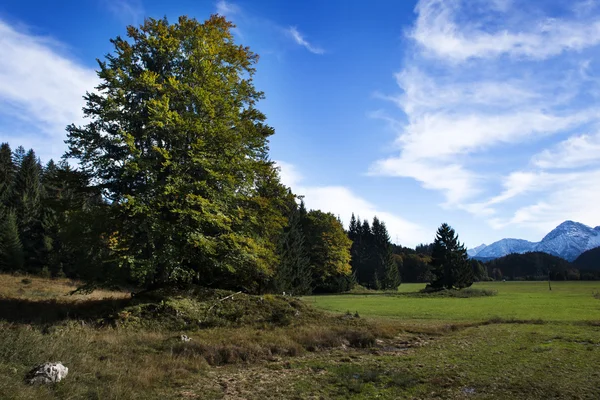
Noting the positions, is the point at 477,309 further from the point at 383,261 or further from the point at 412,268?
the point at 412,268

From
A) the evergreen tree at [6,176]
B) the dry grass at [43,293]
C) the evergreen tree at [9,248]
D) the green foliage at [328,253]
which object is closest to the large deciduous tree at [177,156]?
the dry grass at [43,293]

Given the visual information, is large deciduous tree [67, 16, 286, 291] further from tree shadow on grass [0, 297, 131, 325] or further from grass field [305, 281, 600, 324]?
grass field [305, 281, 600, 324]

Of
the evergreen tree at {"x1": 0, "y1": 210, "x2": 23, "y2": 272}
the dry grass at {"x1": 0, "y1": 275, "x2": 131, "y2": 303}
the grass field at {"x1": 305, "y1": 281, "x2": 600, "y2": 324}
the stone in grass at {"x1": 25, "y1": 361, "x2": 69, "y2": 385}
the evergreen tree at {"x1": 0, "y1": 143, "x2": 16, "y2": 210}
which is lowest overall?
the grass field at {"x1": 305, "y1": 281, "x2": 600, "y2": 324}

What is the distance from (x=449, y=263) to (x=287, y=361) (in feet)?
201

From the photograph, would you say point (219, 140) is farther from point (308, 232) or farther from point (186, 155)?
point (308, 232)

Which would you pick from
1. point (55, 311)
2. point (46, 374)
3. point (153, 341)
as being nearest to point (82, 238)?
point (55, 311)

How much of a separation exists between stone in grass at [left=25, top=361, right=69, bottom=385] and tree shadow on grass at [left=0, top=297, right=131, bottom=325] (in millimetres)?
8246

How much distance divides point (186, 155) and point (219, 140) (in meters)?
1.90

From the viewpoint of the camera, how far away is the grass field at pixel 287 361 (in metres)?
8.12

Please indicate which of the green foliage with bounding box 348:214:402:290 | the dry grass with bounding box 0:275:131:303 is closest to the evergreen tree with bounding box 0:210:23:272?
the dry grass with bounding box 0:275:131:303

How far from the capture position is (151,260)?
16.5 metres

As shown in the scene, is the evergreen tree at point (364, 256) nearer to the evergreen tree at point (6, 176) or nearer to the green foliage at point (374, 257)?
the green foliage at point (374, 257)

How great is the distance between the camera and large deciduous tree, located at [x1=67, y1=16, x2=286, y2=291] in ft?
56.3

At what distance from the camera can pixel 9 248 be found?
49.8 meters
